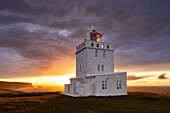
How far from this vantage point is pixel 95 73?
24641 mm

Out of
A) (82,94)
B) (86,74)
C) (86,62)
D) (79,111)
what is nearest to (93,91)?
(82,94)

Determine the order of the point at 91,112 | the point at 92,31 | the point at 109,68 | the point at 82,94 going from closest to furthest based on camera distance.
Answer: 1. the point at 91,112
2. the point at 82,94
3. the point at 109,68
4. the point at 92,31

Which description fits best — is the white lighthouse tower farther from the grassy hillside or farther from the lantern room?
the grassy hillside

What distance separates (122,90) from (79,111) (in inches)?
535

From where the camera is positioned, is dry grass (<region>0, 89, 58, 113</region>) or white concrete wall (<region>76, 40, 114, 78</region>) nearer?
dry grass (<region>0, 89, 58, 113</region>)

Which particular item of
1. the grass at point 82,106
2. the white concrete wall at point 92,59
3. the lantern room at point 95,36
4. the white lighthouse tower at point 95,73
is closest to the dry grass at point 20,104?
the grass at point 82,106

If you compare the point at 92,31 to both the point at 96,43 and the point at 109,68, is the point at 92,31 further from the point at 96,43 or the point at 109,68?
the point at 109,68

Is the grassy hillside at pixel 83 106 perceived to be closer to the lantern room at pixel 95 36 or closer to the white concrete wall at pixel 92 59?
the white concrete wall at pixel 92 59

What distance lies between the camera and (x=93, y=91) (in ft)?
69.4

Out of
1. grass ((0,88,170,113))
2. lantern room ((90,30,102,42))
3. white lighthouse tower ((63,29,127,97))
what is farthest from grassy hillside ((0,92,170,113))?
lantern room ((90,30,102,42))

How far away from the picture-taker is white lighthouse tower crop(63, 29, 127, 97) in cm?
2111

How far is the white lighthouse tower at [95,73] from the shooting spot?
2111 centimetres

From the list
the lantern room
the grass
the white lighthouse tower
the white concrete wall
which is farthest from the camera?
the lantern room

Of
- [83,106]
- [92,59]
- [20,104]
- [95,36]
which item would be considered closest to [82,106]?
[83,106]
